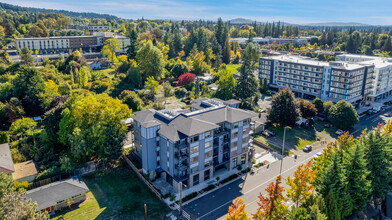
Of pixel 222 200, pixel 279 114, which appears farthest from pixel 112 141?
pixel 279 114

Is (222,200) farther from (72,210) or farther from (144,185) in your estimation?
(72,210)

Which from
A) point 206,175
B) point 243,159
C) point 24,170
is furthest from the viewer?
point 243,159

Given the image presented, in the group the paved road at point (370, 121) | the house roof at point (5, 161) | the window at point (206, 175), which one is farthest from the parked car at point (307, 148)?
the house roof at point (5, 161)

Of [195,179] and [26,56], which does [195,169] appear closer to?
[195,179]

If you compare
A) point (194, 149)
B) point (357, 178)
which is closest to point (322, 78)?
point (357, 178)

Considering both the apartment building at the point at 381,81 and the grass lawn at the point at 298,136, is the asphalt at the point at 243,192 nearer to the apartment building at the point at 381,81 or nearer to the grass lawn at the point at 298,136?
the grass lawn at the point at 298,136

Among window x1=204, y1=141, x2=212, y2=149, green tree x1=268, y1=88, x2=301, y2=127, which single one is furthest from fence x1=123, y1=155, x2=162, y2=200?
green tree x1=268, y1=88, x2=301, y2=127
